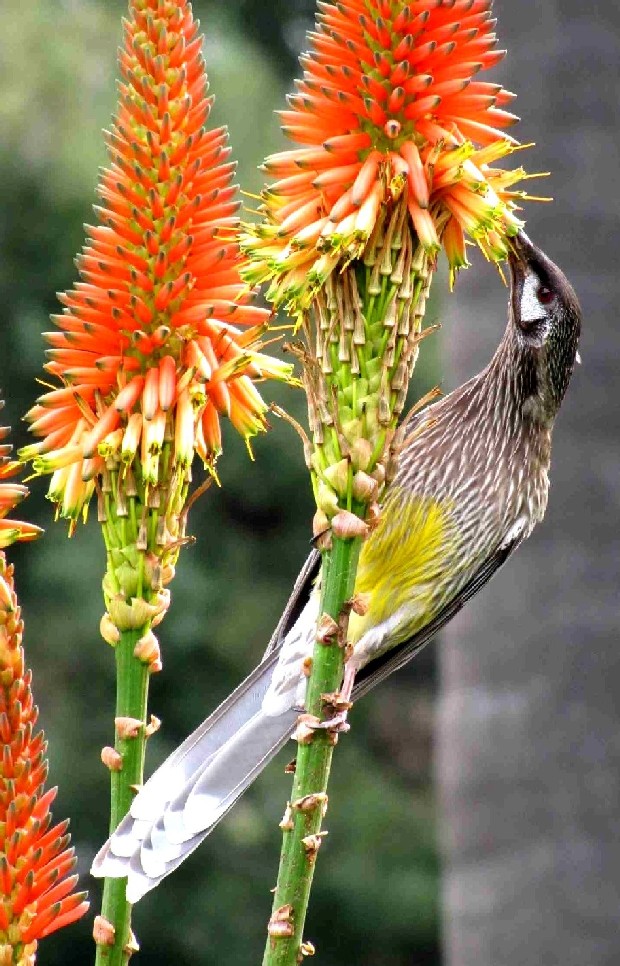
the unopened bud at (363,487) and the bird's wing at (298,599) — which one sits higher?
the unopened bud at (363,487)

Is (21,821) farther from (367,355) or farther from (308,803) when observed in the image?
(367,355)

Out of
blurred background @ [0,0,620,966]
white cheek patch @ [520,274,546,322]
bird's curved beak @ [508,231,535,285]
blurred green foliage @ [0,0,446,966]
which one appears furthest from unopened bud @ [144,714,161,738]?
blurred green foliage @ [0,0,446,966]

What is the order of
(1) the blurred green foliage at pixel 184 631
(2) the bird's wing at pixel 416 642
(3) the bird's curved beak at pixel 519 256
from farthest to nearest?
1. (1) the blurred green foliage at pixel 184 631
2. (2) the bird's wing at pixel 416 642
3. (3) the bird's curved beak at pixel 519 256

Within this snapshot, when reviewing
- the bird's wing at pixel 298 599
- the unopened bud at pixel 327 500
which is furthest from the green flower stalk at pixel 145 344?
the bird's wing at pixel 298 599

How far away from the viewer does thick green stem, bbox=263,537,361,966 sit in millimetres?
1490

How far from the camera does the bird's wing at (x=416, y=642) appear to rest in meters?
3.34

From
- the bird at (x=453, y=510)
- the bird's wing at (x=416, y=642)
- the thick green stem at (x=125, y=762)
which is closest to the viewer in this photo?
the thick green stem at (x=125, y=762)

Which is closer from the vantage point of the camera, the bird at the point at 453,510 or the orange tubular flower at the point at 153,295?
the orange tubular flower at the point at 153,295

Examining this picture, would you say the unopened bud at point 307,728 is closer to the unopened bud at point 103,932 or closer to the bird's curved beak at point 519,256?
the unopened bud at point 103,932

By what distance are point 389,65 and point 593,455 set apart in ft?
15.6

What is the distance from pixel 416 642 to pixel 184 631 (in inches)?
398

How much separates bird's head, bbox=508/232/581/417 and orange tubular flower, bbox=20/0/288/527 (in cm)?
129

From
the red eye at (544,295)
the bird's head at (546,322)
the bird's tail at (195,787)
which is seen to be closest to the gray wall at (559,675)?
the bird's head at (546,322)

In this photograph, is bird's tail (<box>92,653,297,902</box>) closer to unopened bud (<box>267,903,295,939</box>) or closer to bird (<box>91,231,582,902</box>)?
bird (<box>91,231,582,902</box>)
